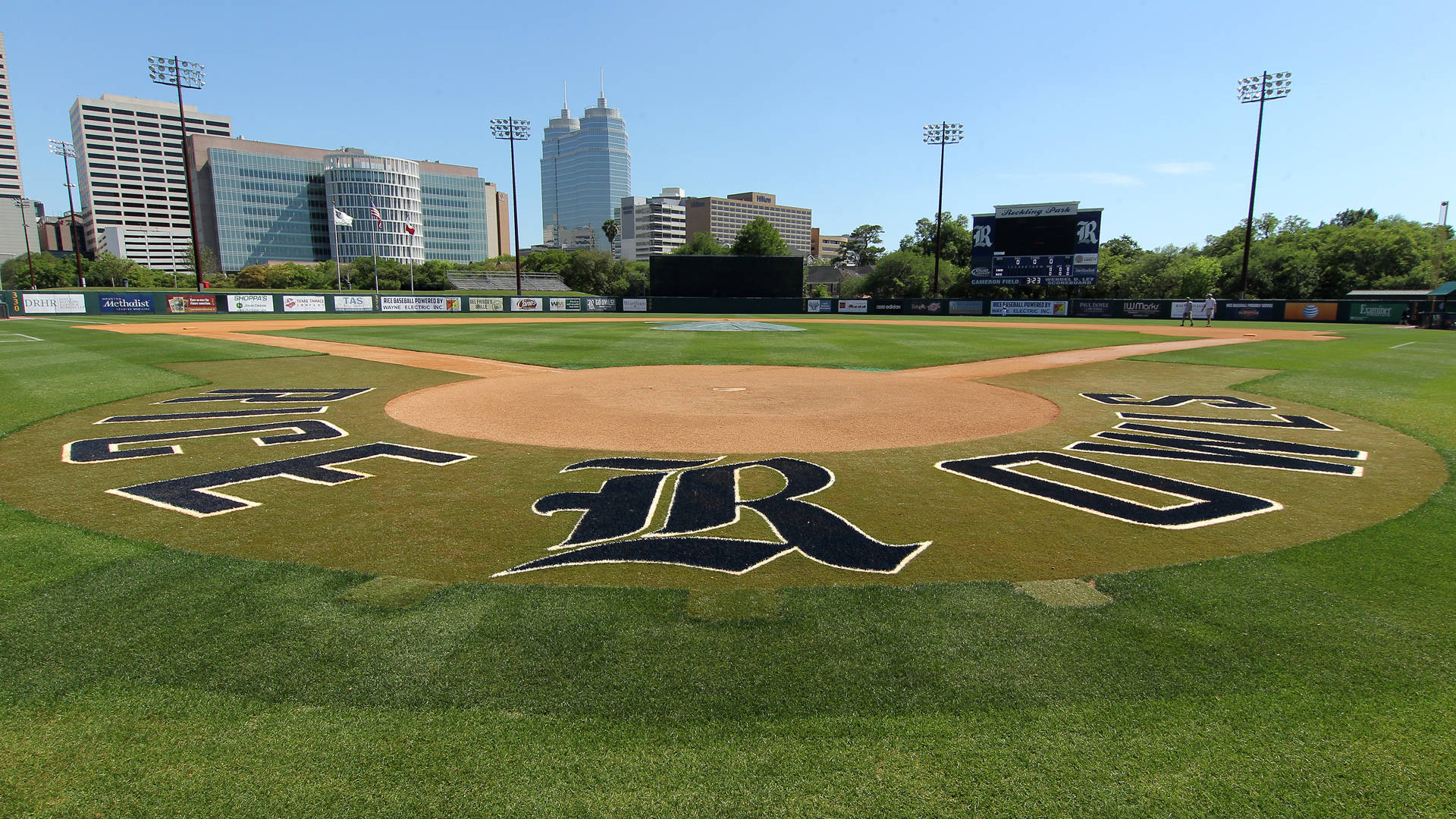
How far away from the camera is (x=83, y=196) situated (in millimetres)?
162000

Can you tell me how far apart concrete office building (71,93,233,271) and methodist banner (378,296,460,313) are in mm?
135664

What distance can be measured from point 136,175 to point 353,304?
523ft

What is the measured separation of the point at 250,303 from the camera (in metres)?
46.0

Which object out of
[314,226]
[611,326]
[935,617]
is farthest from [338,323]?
[314,226]

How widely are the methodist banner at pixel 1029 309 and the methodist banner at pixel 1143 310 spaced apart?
3.89m

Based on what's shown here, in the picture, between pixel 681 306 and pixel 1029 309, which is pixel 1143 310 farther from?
pixel 681 306

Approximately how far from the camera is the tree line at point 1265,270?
6003 centimetres

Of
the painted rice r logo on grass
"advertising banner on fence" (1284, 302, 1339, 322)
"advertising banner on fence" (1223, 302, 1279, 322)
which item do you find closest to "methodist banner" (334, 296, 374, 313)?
the painted rice r logo on grass

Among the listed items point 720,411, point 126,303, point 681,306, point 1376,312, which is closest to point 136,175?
point 126,303

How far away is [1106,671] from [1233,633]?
1.03m

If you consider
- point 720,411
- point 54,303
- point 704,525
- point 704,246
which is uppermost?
point 704,246

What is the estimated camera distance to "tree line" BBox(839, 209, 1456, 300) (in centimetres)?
6003

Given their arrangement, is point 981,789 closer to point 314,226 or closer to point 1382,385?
point 1382,385

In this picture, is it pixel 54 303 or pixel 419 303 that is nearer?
pixel 54 303
